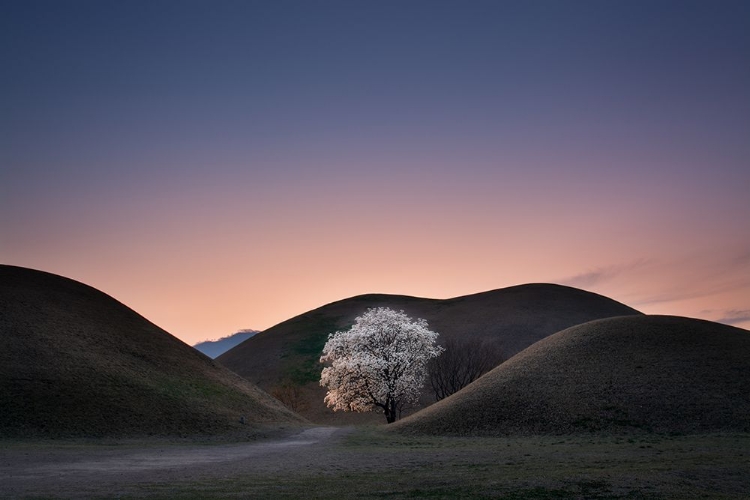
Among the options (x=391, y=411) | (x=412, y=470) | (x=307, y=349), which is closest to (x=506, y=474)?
(x=412, y=470)

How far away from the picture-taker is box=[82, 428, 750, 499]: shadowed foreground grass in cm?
2027

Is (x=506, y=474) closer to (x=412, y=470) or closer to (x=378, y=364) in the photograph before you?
(x=412, y=470)

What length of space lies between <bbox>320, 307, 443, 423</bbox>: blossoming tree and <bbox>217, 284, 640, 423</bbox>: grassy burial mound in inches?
865

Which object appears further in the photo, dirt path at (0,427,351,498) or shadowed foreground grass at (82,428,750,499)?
dirt path at (0,427,351,498)

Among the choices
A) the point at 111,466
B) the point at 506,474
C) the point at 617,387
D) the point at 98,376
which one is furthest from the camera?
the point at 98,376

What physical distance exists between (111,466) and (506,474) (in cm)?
2254

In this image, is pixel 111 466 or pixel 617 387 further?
pixel 617 387

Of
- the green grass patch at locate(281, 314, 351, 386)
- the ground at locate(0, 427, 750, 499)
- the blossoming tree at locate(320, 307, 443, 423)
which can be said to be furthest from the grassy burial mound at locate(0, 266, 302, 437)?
the green grass patch at locate(281, 314, 351, 386)

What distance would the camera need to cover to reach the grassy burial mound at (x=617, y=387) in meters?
48.0

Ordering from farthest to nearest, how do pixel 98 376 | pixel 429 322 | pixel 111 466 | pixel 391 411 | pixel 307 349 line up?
pixel 429 322 < pixel 307 349 < pixel 391 411 < pixel 98 376 < pixel 111 466

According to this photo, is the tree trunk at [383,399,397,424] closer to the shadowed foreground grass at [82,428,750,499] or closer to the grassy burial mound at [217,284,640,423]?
the grassy burial mound at [217,284,640,423]

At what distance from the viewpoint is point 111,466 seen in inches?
1296

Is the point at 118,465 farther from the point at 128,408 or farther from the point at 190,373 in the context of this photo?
the point at 190,373

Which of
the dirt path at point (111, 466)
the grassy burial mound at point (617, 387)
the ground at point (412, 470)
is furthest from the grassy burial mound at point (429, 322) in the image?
the ground at point (412, 470)
